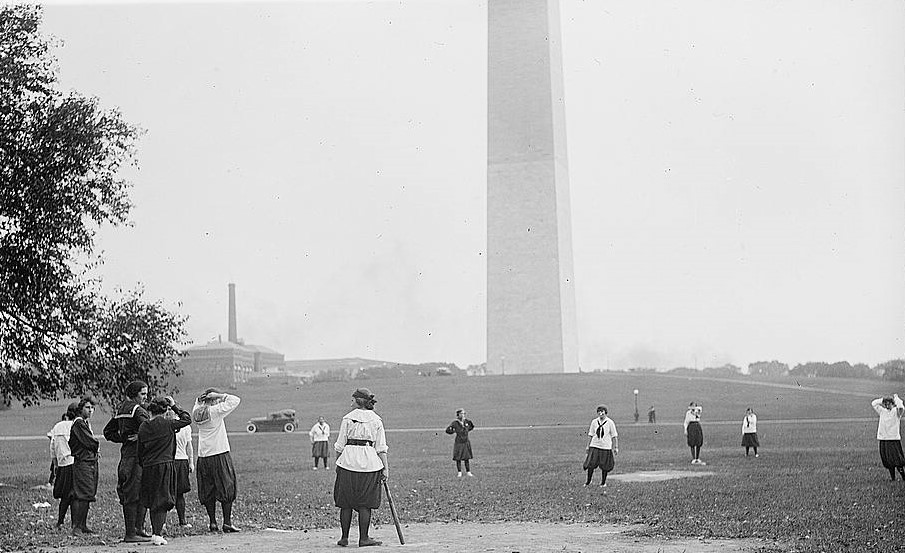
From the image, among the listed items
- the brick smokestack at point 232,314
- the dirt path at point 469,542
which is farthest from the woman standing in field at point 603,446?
the brick smokestack at point 232,314

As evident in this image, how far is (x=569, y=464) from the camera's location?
26.7 meters

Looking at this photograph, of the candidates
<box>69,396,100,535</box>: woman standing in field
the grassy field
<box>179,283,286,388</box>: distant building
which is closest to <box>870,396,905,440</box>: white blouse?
the grassy field

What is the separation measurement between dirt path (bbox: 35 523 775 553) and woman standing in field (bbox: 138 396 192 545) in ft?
1.43

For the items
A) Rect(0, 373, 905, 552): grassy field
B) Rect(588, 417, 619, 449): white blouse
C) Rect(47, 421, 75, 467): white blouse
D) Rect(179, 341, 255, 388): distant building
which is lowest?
Rect(0, 373, 905, 552): grassy field

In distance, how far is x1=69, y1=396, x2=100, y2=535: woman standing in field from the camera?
13.2m

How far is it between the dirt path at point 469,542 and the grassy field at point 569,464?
60 centimetres

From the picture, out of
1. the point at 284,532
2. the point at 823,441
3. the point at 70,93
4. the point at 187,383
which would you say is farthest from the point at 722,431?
the point at 284,532

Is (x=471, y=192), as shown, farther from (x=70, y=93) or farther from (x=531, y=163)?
(x=70, y=93)

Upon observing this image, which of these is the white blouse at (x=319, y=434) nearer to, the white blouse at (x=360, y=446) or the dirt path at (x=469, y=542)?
the dirt path at (x=469, y=542)

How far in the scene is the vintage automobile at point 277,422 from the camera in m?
38.1

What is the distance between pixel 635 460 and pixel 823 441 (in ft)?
26.1

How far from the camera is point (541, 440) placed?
36.4 m

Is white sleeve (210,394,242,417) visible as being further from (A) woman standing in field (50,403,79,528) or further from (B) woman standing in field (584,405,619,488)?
(B) woman standing in field (584,405,619,488)

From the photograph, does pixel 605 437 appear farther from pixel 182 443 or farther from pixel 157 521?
pixel 157 521
